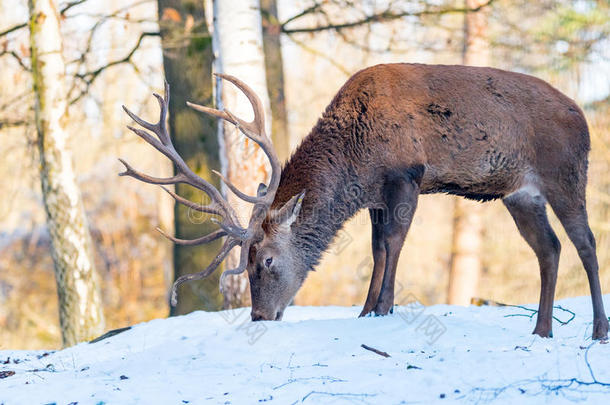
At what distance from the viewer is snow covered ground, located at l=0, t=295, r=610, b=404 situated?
10.5ft

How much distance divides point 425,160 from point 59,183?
4.25 m

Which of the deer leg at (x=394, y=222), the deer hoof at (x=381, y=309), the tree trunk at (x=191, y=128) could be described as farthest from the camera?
the tree trunk at (x=191, y=128)

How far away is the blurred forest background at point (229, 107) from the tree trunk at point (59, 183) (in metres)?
0.04

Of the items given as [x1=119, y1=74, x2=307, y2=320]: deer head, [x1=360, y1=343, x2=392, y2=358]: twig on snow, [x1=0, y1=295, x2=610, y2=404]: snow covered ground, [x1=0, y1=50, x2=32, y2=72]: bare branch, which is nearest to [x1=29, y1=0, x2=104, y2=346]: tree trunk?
[x1=0, y1=50, x2=32, y2=72]: bare branch

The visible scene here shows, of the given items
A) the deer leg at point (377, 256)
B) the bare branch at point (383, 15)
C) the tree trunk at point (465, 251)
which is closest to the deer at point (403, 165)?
the deer leg at point (377, 256)

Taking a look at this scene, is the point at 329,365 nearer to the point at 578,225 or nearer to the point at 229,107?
the point at 578,225

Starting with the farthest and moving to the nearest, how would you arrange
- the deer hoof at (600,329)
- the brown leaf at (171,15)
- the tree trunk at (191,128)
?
the tree trunk at (191,128) < the brown leaf at (171,15) < the deer hoof at (600,329)

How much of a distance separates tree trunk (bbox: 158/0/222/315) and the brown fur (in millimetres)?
3953

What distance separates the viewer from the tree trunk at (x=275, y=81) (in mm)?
9422

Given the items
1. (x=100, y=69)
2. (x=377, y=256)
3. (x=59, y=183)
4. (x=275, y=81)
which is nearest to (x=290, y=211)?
(x=377, y=256)

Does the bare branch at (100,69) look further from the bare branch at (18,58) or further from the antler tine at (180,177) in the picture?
the antler tine at (180,177)

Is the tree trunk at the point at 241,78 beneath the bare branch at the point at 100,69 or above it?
beneath

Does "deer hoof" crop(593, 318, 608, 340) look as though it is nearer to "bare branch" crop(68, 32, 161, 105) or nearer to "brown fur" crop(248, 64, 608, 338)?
"brown fur" crop(248, 64, 608, 338)

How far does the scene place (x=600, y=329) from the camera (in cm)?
467
